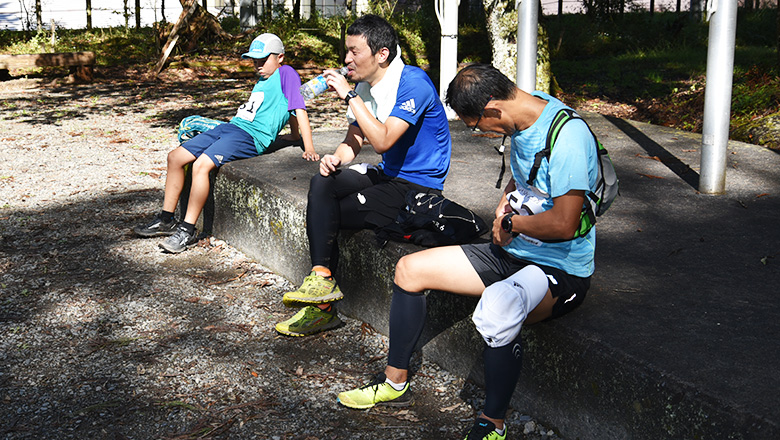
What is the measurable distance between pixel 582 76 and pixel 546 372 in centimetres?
1043

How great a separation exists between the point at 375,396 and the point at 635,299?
3.67 feet

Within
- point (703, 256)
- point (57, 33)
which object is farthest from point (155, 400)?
point (57, 33)

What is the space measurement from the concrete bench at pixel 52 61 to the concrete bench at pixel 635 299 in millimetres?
9042

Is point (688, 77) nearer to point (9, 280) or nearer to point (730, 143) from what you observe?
point (730, 143)

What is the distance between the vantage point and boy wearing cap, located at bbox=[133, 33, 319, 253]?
516cm

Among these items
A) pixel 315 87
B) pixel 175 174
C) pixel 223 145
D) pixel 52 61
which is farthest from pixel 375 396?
pixel 52 61

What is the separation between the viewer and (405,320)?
3082mm

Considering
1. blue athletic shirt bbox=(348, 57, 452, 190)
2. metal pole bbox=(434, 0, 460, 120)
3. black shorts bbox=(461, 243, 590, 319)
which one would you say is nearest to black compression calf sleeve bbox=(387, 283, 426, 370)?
black shorts bbox=(461, 243, 590, 319)

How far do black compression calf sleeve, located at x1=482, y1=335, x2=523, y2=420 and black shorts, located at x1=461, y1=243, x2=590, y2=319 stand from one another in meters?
0.23

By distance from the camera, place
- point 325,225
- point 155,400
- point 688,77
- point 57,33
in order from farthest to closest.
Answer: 1. point 57,33
2. point 688,77
3. point 325,225
4. point 155,400

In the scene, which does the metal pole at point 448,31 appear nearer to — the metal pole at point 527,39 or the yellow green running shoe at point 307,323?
the metal pole at point 527,39

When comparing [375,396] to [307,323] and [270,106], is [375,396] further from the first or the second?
[270,106]

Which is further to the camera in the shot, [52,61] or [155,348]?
[52,61]

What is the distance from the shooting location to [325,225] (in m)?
3.83
